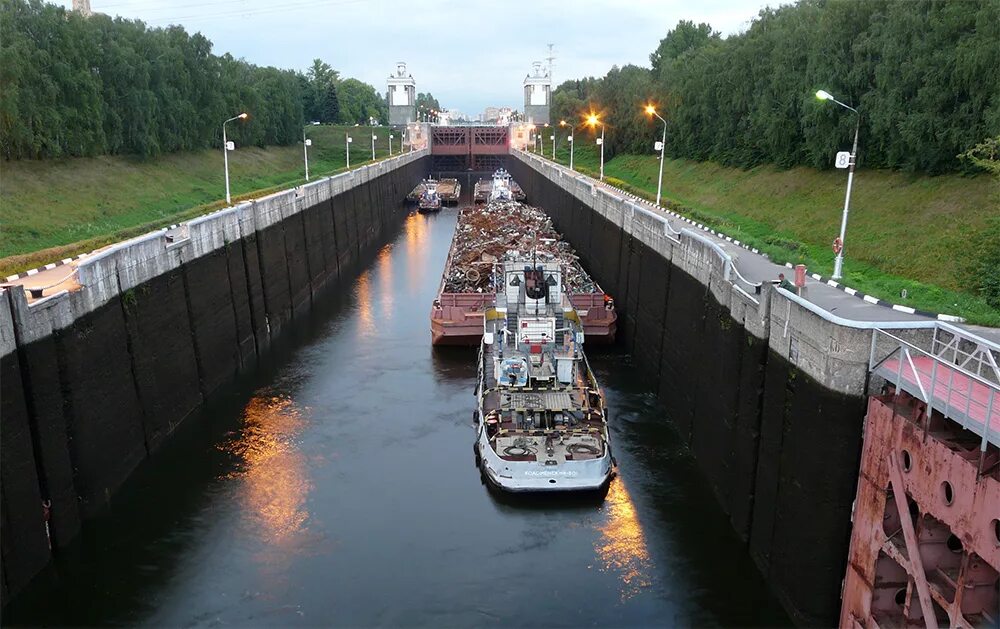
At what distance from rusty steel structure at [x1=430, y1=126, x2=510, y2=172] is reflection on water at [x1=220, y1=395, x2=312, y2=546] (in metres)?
115

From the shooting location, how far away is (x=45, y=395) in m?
19.0

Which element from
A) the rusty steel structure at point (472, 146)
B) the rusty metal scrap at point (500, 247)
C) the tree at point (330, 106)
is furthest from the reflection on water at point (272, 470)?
the tree at point (330, 106)

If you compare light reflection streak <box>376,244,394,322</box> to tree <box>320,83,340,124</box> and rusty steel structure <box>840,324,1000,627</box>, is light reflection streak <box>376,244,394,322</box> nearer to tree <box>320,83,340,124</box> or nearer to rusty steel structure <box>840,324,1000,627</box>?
rusty steel structure <box>840,324,1000,627</box>

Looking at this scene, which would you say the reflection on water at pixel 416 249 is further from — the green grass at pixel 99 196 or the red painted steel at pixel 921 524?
the red painted steel at pixel 921 524

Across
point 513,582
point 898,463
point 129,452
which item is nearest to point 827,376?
point 898,463

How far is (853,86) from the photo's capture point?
149 feet

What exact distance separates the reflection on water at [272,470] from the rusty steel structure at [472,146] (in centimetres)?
11496

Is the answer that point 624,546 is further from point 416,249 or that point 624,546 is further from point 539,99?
point 539,99

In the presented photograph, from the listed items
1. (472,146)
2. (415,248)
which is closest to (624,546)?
(415,248)

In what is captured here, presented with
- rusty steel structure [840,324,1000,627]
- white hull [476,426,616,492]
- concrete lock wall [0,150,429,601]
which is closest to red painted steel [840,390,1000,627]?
rusty steel structure [840,324,1000,627]

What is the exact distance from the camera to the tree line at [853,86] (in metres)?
36.3

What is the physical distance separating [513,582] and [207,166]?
72.0 m

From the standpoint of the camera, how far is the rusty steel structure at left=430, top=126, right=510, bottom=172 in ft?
460

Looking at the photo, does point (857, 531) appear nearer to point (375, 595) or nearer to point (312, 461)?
point (375, 595)
